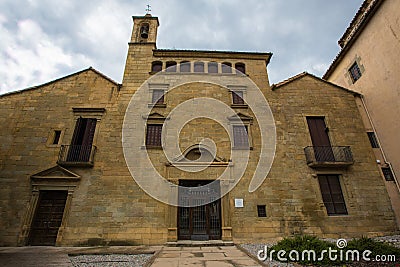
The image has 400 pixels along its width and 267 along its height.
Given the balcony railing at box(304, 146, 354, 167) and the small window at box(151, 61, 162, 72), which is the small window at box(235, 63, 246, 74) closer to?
the small window at box(151, 61, 162, 72)

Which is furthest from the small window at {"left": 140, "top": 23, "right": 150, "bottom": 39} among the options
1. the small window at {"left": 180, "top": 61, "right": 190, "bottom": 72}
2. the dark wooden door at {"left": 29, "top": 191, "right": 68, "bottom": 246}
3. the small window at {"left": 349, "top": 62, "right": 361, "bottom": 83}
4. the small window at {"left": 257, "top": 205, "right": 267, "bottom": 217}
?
the small window at {"left": 349, "top": 62, "right": 361, "bottom": 83}

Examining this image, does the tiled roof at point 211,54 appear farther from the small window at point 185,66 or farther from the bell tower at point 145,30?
the bell tower at point 145,30

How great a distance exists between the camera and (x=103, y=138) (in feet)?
38.3

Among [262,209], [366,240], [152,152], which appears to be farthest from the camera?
[152,152]

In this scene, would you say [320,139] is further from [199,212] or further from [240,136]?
[199,212]

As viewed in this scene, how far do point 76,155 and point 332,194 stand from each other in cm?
1321

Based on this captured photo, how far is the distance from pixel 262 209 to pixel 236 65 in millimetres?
9469

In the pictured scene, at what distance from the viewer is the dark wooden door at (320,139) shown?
11591 millimetres

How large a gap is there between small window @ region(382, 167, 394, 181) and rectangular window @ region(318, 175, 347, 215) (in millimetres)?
2548

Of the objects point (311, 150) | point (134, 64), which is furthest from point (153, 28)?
point (311, 150)

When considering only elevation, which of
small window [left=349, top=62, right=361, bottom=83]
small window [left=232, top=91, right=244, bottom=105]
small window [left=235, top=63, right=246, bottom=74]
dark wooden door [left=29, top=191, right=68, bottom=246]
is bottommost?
dark wooden door [left=29, top=191, right=68, bottom=246]

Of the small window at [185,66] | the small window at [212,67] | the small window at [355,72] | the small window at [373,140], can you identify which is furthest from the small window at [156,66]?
the small window at [373,140]

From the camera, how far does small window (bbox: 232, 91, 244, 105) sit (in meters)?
13.2

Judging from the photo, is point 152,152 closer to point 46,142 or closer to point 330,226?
point 46,142
